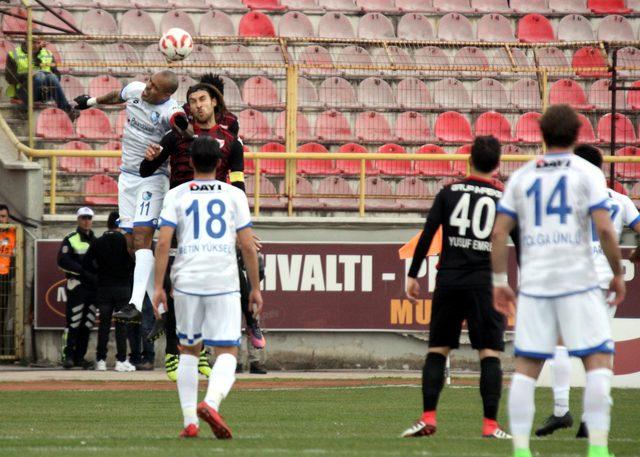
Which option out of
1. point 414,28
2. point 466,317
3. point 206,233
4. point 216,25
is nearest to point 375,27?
point 414,28

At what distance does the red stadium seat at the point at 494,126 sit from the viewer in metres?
20.7

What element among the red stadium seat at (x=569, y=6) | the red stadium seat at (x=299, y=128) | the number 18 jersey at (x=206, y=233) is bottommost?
the number 18 jersey at (x=206, y=233)

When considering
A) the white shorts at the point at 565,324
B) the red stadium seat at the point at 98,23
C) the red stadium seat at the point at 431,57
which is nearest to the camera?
the white shorts at the point at 565,324

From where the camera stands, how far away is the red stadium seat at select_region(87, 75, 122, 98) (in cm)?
2061

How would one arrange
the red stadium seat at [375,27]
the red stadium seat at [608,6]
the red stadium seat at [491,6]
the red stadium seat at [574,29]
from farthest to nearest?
the red stadium seat at [608,6], the red stadium seat at [491,6], the red stadium seat at [574,29], the red stadium seat at [375,27]

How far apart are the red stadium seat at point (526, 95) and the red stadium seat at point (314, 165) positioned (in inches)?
127

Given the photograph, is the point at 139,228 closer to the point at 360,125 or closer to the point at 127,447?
the point at 127,447

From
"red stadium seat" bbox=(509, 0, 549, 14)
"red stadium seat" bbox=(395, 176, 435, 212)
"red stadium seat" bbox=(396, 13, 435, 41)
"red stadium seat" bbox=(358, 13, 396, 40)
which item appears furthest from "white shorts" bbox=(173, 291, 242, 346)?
"red stadium seat" bbox=(509, 0, 549, 14)

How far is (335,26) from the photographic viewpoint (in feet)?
77.5

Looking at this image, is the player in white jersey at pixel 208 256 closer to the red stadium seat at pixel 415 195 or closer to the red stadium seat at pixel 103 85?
the red stadium seat at pixel 415 195

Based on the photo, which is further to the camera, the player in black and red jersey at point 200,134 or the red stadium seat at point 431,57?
the red stadium seat at point 431,57

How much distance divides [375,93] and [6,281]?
6490mm

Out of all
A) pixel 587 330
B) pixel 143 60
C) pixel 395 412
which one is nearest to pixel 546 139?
pixel 587 330

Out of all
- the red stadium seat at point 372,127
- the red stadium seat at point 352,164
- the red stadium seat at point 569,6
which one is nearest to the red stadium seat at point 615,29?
the red stadium seat at point 569,6
